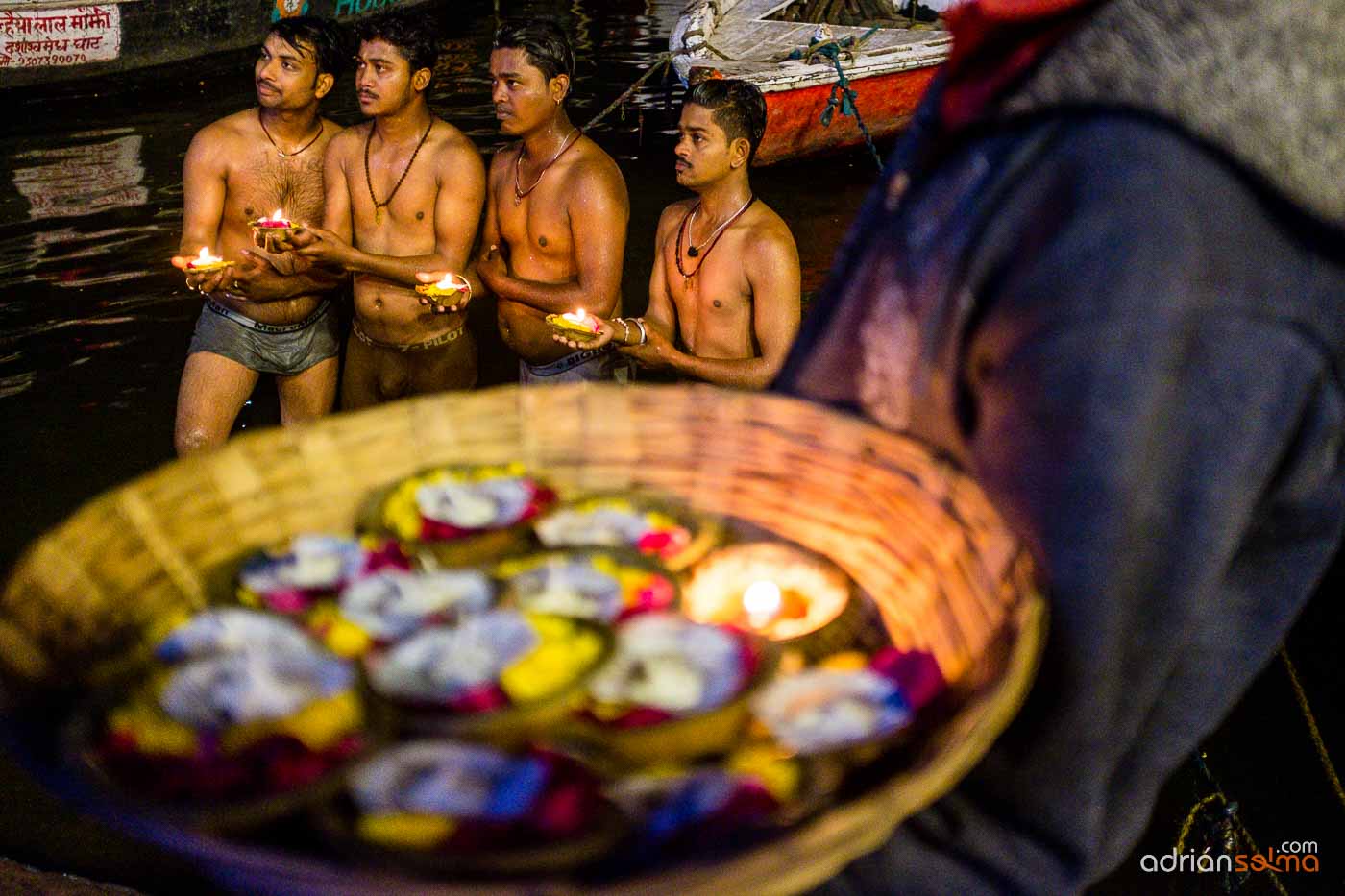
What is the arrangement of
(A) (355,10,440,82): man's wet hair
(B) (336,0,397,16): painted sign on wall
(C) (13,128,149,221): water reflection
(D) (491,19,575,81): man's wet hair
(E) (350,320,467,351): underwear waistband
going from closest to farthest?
(D) (491,19,575,81): man's wet hair < (A) (355,10,440,82): man's wet hair < (E) (350,320,467,351): underwear waistband < (C) (13,128,149,221): water reflection < (B) (336,0,397,16): painted sign on wall

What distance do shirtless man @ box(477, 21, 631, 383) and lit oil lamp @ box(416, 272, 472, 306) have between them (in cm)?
32

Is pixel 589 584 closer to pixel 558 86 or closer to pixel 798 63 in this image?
pixel 558 86

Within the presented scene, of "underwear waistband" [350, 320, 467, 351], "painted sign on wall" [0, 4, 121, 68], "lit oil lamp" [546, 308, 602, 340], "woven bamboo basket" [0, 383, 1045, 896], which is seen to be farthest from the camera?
"painted sign on wall" [0, 4, 121, 68]

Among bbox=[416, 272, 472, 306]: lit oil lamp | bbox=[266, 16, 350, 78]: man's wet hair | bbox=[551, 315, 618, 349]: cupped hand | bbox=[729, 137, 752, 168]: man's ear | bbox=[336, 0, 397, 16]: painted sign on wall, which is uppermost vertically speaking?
bbox=[266, 16, 350, 78]: man's wet hair

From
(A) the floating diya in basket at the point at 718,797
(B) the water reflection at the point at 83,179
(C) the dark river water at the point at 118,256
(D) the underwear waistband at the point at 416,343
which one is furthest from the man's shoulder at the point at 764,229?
(B) the water reflection at the point at 83,179

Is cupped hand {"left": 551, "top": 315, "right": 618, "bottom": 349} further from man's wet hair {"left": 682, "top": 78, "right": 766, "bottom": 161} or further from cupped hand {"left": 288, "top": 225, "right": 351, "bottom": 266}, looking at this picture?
cupped hand {"left": 288, "top": 225, "right": 351, "bottom": 266}

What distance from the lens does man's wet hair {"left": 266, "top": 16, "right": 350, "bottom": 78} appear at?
5.74 metres

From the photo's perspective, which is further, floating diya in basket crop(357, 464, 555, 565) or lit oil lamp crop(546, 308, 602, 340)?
lit oil lamp crop(546, 308, 602, 340)

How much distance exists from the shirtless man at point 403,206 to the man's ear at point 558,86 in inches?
24.0

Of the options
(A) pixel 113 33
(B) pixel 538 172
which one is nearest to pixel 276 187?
(B) pixel 538 172

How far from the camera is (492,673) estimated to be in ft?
5.71

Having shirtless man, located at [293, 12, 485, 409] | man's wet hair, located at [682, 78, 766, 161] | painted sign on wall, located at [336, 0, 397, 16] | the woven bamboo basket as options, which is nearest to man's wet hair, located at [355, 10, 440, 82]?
shirtless man, located at [293, 12, 485, 409]

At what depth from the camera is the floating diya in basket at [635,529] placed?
7.04 feet

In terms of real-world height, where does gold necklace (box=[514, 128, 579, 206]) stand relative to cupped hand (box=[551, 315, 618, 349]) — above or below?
above
